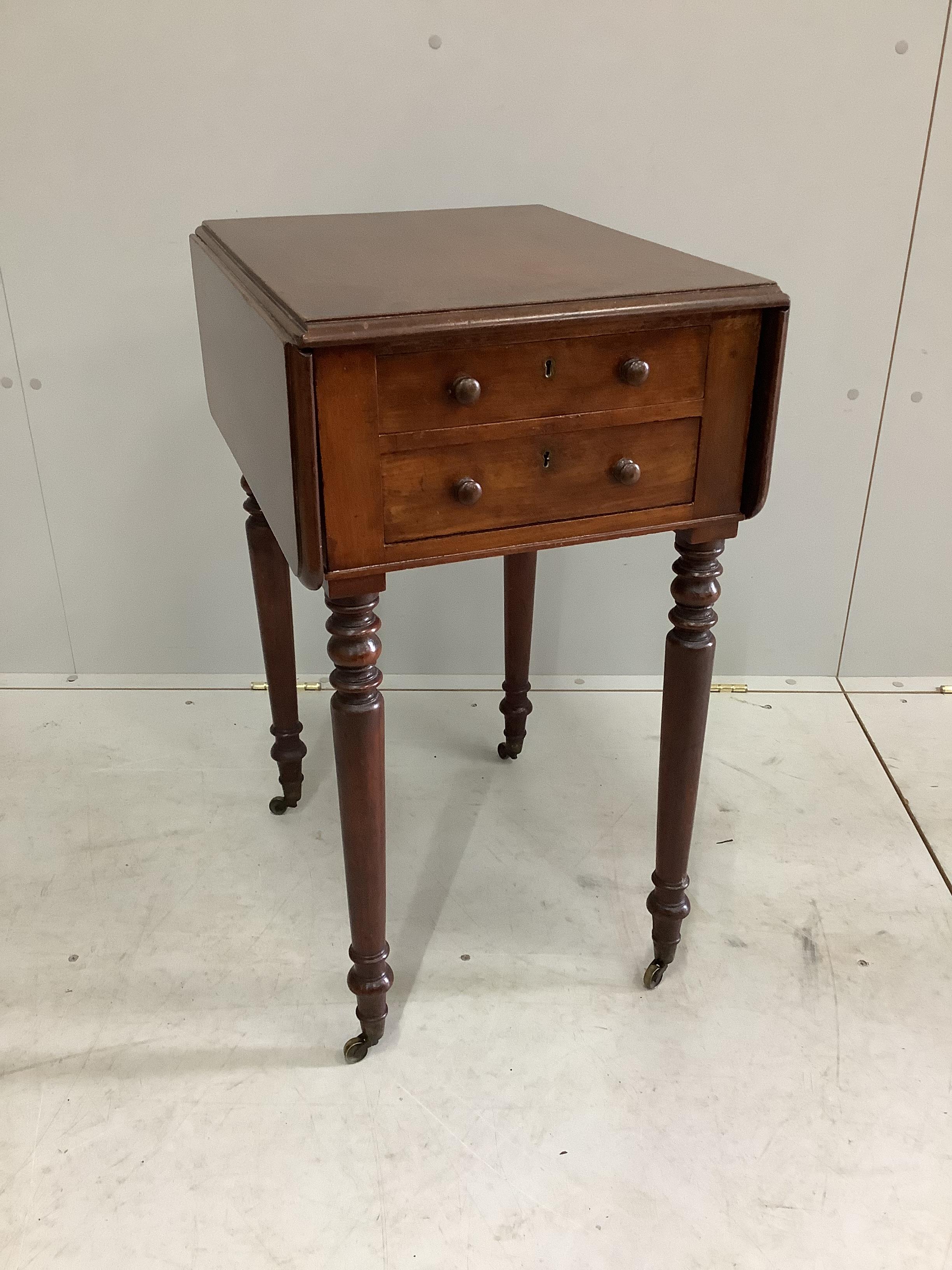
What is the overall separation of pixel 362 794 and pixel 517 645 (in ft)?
1.97

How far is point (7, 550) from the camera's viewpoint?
1811 millimetres

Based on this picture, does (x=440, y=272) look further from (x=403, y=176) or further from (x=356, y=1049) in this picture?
(x=356, y=1049)

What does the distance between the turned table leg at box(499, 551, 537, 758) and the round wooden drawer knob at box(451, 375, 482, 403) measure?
2.03 ft

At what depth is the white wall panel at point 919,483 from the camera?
160cm

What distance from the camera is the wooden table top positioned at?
2.87 feet

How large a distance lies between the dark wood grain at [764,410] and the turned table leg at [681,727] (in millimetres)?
60

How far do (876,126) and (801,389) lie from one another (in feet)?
1.24

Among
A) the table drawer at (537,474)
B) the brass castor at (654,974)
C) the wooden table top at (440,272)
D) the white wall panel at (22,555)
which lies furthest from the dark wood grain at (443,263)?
the brass castor at (654,974)

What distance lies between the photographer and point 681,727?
1156 millimetres

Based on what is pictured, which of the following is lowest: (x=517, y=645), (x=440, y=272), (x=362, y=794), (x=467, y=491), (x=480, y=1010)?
(x=480, y=1010)

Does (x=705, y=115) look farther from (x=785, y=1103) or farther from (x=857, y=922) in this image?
(x=785, y=1103)

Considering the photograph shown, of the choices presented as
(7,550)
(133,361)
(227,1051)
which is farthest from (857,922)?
(7,550)

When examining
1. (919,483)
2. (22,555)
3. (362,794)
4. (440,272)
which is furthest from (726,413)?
(22,555)

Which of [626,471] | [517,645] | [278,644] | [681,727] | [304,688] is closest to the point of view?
[626,471]
